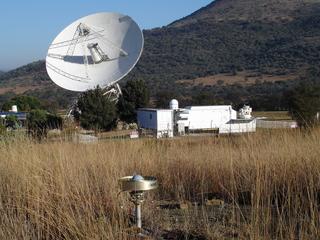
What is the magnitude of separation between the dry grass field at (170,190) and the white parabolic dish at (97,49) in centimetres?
2941

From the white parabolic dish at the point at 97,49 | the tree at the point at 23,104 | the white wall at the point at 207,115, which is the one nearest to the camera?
the white parabolic dish at the point at 97,49

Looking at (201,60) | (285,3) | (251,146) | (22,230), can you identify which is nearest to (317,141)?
(251,146)

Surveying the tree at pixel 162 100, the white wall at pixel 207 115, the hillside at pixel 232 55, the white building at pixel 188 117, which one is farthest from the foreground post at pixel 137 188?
the hillside at pixel 232 55

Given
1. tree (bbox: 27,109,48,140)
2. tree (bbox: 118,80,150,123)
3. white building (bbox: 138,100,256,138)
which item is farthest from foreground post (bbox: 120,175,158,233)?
tree (bbox: 118,80,150,123)

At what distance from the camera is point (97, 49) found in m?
36.6

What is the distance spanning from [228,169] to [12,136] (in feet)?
10.7

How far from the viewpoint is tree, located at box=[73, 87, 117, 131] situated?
131ft

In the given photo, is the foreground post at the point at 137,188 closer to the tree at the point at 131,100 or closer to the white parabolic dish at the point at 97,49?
the white parabolic dish at the point at 97,49

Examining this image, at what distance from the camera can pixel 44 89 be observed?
94375mm

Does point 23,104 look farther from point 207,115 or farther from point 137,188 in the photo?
point 137,188

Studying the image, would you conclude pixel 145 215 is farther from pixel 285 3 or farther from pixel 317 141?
pixel 285 3

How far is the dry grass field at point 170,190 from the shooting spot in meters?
3.80

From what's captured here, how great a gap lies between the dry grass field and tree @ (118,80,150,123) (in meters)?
40.1

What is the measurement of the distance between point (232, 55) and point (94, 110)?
217 ft
